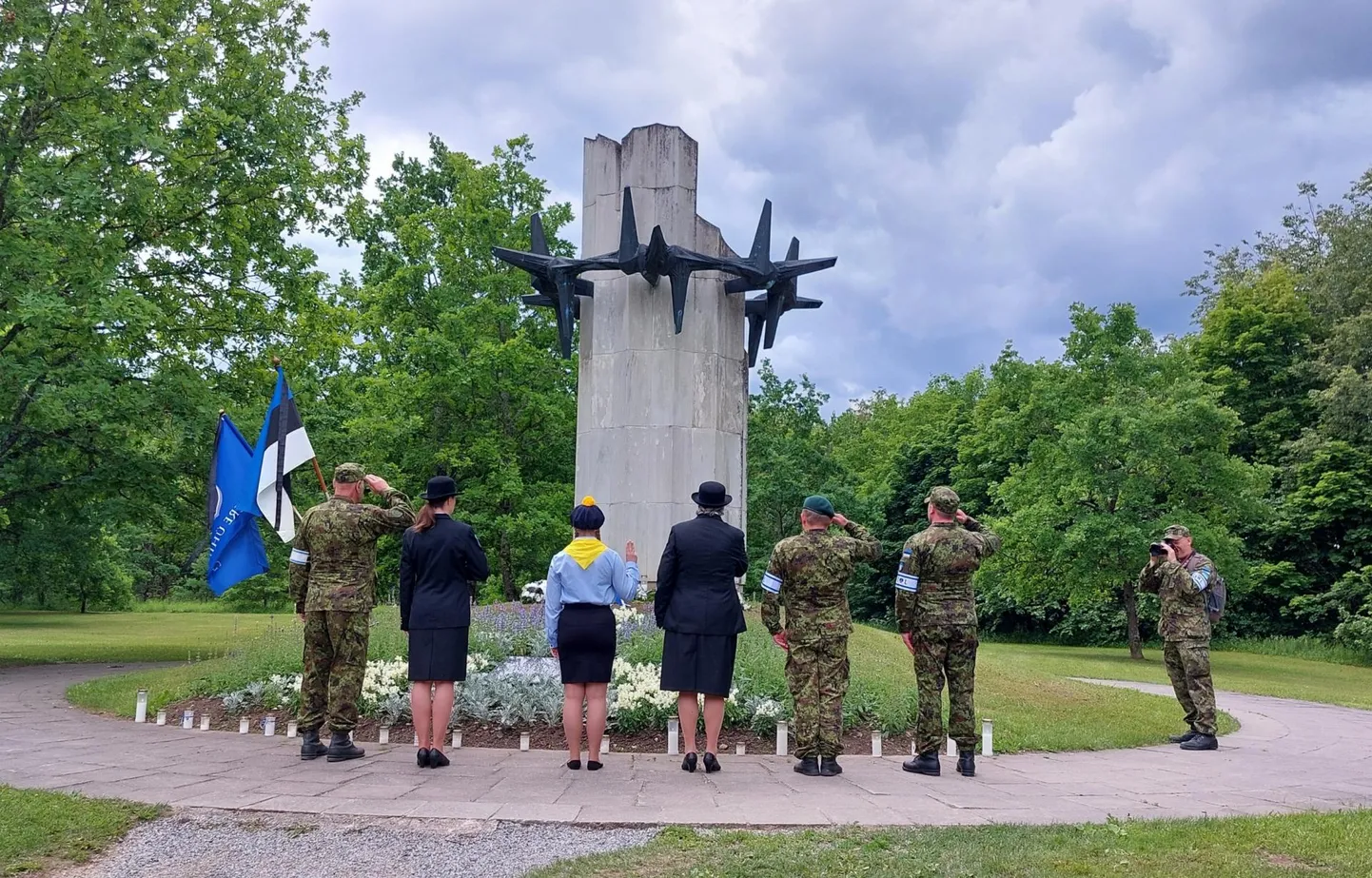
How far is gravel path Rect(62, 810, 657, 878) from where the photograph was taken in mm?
4414

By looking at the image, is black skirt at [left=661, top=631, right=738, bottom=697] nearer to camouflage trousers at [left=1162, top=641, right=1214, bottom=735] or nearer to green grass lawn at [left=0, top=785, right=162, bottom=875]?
green grass lawn at [left=0, top=785, right=162, bottom=875]

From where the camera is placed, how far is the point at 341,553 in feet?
24.0

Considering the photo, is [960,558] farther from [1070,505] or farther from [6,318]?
[1070,505]

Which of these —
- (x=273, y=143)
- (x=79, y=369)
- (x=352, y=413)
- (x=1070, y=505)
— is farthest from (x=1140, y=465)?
(x=79, y=369)

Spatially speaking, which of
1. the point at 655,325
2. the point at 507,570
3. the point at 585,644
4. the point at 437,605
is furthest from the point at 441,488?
the point at 507,570

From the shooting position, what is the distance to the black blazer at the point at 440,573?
7051 millimetres

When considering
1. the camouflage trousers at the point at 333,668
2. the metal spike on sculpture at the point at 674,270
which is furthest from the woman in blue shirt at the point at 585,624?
the metal spike on sculpture at the point at 674,270

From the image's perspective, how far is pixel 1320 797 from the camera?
22.0 ft

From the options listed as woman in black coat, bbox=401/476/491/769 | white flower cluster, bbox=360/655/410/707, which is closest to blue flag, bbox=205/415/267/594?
white flower cluster, bbox=360/655/410/707

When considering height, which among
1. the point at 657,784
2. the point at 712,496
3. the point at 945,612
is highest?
the point at 712,496

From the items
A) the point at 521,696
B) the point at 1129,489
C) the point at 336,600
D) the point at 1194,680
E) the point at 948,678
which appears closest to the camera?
the point at 336,600

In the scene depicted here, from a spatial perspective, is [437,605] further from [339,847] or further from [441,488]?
[339,847]

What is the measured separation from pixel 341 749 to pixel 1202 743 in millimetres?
7474

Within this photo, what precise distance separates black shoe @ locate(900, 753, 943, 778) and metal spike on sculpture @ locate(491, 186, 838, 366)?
7390mm
